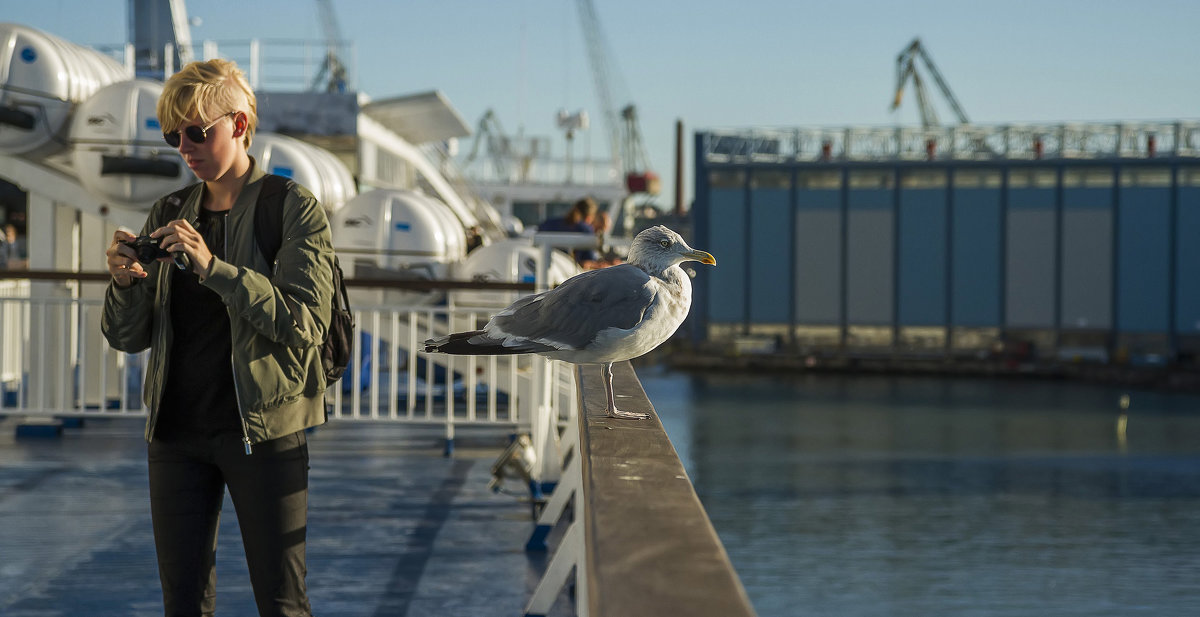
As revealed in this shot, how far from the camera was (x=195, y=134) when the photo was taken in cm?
234

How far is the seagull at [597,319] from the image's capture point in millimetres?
2518

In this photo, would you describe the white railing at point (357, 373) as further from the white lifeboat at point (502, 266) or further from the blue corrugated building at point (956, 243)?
the blue corrugated building at point (956, 243)

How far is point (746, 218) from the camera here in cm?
3531

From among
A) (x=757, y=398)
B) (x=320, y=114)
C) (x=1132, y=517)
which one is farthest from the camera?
(x=757, y=398)

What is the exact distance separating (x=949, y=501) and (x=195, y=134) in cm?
1448

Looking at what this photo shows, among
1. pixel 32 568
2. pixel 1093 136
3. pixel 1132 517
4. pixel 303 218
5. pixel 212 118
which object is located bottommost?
pixel 1132 517

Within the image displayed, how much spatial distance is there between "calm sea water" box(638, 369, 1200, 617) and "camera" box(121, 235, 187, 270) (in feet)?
27.6

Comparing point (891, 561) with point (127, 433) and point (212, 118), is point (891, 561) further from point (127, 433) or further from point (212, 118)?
point (212, 118)

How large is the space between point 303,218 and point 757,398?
26506 millimetres

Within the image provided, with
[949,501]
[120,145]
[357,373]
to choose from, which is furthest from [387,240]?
[949,501]

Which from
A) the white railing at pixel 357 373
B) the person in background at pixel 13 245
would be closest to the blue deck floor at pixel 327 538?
A: the white railing at pixel 357 373

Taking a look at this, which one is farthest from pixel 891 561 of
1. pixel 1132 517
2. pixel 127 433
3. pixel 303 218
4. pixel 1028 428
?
pixel 1028 428

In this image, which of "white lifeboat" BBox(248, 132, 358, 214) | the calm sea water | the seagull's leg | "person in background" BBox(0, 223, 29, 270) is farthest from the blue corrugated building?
the seagull's leg

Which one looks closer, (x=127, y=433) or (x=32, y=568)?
(x=32, y=568)
